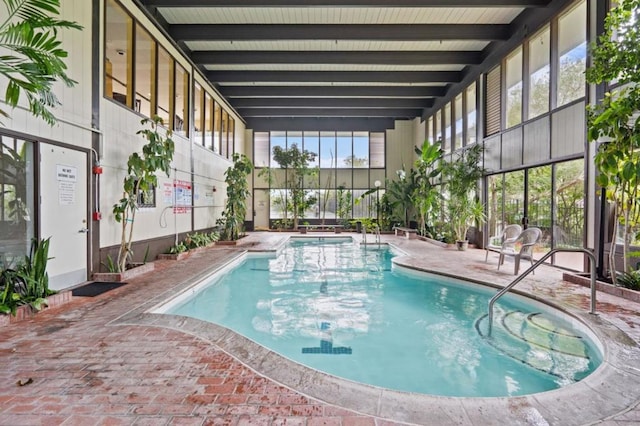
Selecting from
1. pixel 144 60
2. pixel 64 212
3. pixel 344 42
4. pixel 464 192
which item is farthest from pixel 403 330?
pixel 144 60

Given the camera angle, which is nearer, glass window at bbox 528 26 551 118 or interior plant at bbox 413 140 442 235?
glass window at bbox 528 26 551 118

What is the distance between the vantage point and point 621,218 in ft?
15.5

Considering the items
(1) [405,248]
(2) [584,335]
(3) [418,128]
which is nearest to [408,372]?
(2) [584,335]

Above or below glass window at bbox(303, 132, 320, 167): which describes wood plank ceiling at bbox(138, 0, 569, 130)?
above

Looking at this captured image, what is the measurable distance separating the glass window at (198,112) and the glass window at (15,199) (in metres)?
5.98

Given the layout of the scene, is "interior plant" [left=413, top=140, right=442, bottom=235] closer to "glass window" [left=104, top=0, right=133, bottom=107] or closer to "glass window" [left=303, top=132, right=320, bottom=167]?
"glass window" [left=303, top=132, right=320, bottom=167]

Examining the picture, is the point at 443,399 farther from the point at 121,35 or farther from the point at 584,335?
the point at 121,35

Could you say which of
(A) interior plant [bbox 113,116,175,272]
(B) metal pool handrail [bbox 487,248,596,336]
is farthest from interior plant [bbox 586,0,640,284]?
(A) interior plant [bbox 113,116,175,272]

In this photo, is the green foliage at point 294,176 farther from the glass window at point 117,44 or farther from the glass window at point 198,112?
the glass window at point 117,44

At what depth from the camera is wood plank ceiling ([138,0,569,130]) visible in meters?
7.14

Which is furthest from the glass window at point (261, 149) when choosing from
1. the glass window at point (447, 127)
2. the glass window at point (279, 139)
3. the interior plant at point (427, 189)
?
the glass window at point (447, 127)

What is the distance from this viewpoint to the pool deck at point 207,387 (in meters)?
1.90

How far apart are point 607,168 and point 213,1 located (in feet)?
23.1

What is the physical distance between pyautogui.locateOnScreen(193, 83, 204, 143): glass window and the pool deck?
24.5 ft
